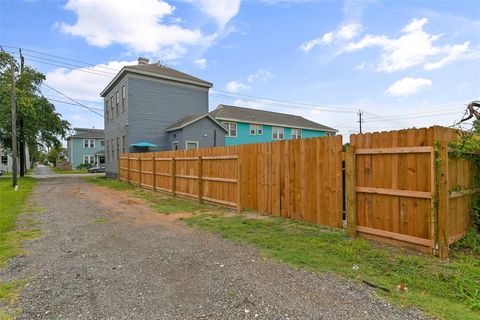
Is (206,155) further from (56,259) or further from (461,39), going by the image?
(461,39)

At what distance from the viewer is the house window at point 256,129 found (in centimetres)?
2916

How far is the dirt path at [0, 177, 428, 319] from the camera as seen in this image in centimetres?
276

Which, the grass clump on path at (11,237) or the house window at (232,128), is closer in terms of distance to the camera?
the grass clump on path at (11,237)

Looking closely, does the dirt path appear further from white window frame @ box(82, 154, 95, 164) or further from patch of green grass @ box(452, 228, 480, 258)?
white window frame @ box(82, 154, 95, 164)

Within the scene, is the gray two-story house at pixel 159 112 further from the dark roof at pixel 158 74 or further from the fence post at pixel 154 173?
the fence post at pixel 154 173

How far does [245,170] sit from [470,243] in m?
5.16

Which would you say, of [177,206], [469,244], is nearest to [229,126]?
[177,206]

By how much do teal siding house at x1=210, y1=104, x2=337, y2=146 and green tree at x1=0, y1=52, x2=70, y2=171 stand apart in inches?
564

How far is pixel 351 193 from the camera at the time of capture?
16.8ft

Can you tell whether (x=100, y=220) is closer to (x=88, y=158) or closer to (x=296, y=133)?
(x=296, y=133)

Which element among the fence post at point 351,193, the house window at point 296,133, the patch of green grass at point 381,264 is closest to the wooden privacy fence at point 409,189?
the fence post at point 351,193

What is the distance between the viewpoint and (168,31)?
17000 mm

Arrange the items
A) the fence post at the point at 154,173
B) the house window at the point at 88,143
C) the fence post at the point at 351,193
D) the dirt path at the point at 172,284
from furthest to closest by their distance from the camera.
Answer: the house window at the point at 88,143 → the fence post at the point at 154,173 → the fence post at the point at 351,193 → the dirt path at the point at 172,284

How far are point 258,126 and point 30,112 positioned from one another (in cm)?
1960
